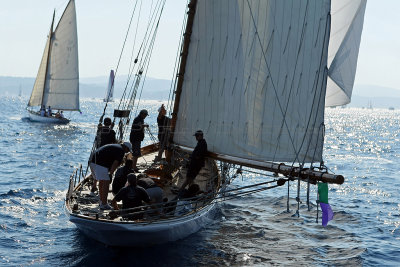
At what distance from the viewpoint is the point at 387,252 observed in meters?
18.8

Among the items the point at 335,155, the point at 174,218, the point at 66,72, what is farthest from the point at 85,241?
the point at 66,72

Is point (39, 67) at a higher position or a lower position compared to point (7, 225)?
higher

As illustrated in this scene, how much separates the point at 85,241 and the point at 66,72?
5667 cm

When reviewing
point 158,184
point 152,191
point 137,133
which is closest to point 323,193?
point 152,191

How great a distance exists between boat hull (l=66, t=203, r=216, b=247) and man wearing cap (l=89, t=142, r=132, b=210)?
38.4 inches

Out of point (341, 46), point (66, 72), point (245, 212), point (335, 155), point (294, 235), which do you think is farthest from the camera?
point (66, 72)

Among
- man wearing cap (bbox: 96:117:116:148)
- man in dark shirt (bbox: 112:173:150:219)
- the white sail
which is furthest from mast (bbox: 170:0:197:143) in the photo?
the white sail

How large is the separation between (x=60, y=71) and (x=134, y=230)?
193 feet

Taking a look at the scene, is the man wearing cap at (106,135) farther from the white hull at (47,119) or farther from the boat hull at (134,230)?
the white hull at (47,119)

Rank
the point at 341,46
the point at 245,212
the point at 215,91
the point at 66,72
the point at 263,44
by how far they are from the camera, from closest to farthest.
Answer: the point at 341,46 → the point at 263,44 → the point at 215,91 → the point at 245,212 → the point at 66,72

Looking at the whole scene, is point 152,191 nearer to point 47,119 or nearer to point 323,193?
point 323,193

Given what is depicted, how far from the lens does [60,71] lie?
70250 mm

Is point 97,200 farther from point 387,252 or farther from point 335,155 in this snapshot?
point 335,155

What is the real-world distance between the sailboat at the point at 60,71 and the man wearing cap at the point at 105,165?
55.2 metres
